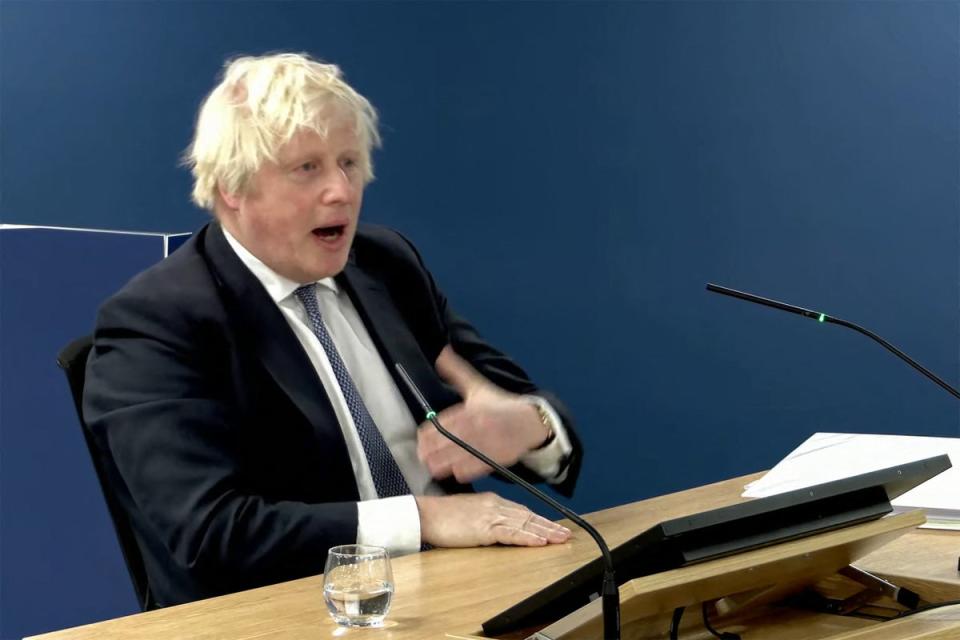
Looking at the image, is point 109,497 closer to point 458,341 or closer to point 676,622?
point 458,341

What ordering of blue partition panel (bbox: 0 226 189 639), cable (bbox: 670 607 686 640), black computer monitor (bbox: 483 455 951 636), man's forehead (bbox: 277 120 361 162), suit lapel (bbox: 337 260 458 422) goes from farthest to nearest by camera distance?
blue partition panel (bbox: 0 226 189 639), suit lapel (bbox: 337 260 458 422), man's forehead (bbox: 277 120 361 162), cable (bbox: 670 607 686 640), black computer monitor (bbox: 483 455 951 636)

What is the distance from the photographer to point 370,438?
7.23 ft

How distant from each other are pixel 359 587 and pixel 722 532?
0.43 meters

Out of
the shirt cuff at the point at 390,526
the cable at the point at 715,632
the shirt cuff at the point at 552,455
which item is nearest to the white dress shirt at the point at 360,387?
the shirt cuff at the point at 552,455

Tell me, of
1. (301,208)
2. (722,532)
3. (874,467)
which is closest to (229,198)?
(301,208)

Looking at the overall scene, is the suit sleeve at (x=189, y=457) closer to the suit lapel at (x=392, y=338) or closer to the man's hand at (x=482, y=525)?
the man's hand at (x=482, y=525)

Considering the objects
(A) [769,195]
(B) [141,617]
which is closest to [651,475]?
(A) [769,195]

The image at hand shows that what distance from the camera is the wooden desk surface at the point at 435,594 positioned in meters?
1.43

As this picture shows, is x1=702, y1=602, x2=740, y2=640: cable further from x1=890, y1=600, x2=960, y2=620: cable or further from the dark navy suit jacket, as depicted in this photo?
the dark navy suit jacket

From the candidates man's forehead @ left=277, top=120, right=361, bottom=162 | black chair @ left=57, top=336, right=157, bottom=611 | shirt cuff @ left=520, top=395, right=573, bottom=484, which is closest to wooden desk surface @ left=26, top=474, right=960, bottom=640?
shirt cuff @ left=520, top=395, right=573, bottom=484

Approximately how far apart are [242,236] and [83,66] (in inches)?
63.0

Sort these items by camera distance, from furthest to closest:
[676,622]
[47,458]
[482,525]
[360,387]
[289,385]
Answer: [47,458], [360,387], [289,385], [482,525], [676,622]

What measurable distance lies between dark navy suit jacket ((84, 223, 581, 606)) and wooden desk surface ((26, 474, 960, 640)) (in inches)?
9.0

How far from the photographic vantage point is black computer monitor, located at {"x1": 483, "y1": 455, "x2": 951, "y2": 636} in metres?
1.16
